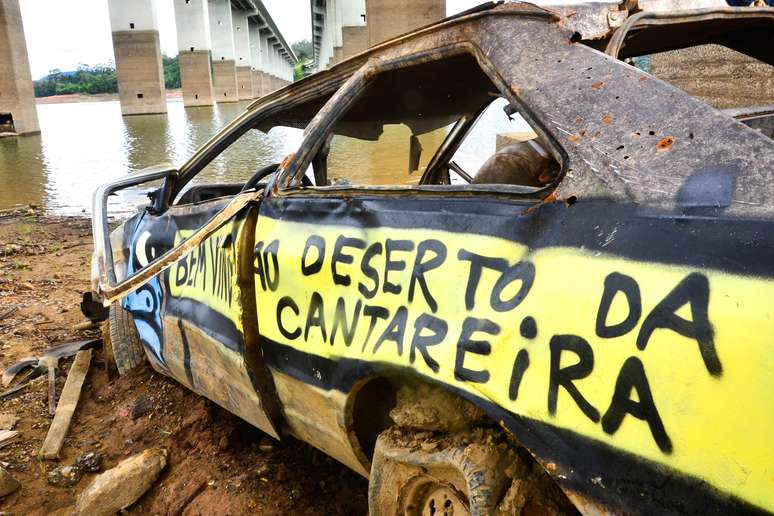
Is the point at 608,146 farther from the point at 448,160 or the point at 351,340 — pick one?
the point at 448,160

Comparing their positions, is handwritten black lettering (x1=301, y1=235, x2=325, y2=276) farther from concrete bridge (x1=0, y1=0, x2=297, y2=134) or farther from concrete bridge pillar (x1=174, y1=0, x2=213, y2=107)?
concrete bridge pillar (x1=174, y1=0, x2=213, y2=107)

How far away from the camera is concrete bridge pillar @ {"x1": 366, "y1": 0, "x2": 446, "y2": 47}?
15281 millimetres

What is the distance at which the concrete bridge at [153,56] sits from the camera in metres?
23.2

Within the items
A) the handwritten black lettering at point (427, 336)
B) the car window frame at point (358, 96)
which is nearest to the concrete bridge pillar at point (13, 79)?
the car window frame at point (358, 96)

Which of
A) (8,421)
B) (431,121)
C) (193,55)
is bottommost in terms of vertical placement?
(8,421)

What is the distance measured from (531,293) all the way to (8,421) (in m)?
3.10

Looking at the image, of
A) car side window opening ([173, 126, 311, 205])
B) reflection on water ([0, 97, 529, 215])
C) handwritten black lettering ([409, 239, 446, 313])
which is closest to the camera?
Answer: handwritten black lettering ([409, 239, 446, 313])

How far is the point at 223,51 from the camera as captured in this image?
56.1m

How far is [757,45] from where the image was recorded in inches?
99.0

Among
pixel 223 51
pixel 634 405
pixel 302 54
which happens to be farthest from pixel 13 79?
pixel 302 54

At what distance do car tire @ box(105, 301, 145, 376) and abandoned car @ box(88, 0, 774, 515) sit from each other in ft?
3.69

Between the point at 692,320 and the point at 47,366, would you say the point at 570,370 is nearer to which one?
the point at 692,320

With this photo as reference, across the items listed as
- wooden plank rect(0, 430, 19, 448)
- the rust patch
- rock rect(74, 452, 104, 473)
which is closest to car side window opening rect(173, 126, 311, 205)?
wooden plank rect(0, 430, 19, 448)

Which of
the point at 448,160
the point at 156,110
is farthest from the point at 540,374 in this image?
the point at 156,110
